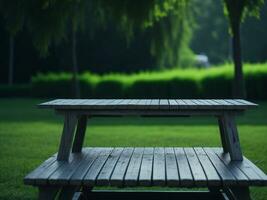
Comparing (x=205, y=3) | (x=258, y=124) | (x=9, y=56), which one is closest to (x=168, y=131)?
(x=258, y=124)

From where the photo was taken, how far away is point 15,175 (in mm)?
6676

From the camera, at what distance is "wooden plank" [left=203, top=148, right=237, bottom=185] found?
375 cm

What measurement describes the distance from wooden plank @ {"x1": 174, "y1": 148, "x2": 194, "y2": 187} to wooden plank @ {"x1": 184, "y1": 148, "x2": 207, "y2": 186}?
0.10 feet

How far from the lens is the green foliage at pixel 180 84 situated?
24531 millimetres

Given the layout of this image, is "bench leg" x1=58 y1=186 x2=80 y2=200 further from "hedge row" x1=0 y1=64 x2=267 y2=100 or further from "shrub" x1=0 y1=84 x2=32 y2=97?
"shrub" x1=0 y1=84 x2=32 y2=97

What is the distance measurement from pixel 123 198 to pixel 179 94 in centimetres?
2057

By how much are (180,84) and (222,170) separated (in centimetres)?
2152

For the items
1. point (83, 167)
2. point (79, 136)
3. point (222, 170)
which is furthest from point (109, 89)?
point (222, 170)

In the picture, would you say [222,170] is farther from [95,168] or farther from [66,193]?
[66,193]

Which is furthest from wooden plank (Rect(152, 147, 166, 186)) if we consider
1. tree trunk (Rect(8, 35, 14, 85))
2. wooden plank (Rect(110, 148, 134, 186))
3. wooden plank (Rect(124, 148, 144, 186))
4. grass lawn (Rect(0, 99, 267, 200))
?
tree trunk (Rect(8, 35, 14, 85))

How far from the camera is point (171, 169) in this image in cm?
415

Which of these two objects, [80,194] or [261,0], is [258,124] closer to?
[261,0]

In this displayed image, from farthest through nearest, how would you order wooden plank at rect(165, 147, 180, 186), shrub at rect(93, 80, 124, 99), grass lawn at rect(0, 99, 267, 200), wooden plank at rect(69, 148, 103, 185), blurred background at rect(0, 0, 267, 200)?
shrub at rect(93, 80, 124, 99), blurred background at rect(0, 0, 267, 200), grass lawn at rect(0, 99, 267, 200), wooden plank at rect(69, 148, 103, 185), wooden plank at rect(165, 147, 180, 186)

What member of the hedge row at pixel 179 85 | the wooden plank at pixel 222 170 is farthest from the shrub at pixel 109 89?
the wooden plank at pixel 222 170
